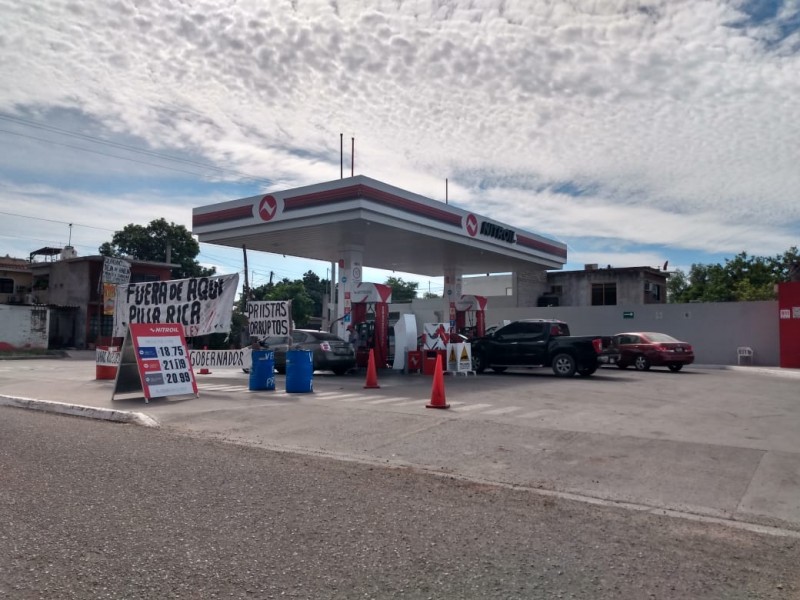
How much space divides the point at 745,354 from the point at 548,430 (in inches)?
890

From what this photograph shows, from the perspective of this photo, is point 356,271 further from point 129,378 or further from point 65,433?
point 65,433

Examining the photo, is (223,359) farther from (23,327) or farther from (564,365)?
(23,327)

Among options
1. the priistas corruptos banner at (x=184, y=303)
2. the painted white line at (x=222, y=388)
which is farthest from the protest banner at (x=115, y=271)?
the painted white line at (x=222, y=388)

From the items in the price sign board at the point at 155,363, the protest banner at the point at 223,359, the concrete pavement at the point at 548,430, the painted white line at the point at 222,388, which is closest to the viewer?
the concrete pavement at the point at 548,430

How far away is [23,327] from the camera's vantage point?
1612 inches

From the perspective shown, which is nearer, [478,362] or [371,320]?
[478,362]

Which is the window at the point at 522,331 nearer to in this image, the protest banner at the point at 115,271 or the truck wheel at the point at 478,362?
the truck wheel at the point at 478,362

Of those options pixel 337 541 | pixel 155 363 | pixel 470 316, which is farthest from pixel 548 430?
pixel 470 316

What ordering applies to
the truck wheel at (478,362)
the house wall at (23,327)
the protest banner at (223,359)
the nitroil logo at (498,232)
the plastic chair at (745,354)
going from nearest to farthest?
the protest banner at (223,359) → the truck wheel at (478,362) → the nitroil logo at (498,232) → the plastic chair at (745,354) → the house wall at (23,327)

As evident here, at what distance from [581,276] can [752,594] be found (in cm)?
4503

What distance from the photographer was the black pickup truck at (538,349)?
66.8ft

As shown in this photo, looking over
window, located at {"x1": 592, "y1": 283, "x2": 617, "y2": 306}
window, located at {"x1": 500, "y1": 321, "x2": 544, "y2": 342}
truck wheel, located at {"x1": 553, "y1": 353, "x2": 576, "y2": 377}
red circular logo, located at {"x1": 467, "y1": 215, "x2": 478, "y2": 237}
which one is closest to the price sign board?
window, located at {"x1": 500, "y1": 321, "x2": 544, "y2": 342}

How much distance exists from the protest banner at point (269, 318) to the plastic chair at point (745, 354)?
20.9 metres

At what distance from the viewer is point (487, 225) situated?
26.6m
